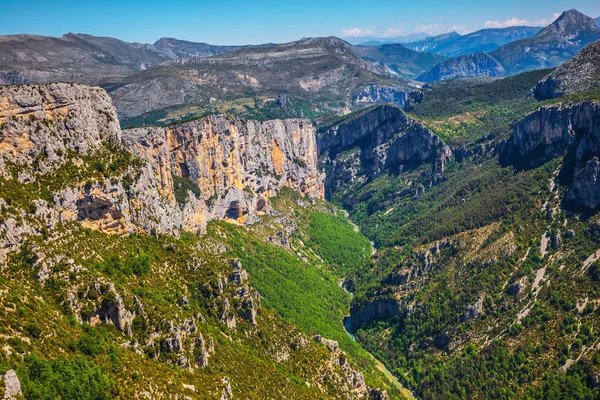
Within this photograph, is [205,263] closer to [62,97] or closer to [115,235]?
[115,235]

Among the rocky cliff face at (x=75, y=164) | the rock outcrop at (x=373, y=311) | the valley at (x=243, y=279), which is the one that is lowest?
the rock outcrop at (x=373, y=311)

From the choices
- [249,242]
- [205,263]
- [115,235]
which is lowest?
[249,242]

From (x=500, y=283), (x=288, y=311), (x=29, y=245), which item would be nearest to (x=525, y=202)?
(x=500, y=283)

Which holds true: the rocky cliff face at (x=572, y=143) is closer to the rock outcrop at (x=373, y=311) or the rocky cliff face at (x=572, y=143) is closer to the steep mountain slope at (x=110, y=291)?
the rock outcrop at (x=373, y=311)

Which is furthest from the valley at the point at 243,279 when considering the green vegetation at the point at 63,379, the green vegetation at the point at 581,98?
the green vegetation at the point at 581,98

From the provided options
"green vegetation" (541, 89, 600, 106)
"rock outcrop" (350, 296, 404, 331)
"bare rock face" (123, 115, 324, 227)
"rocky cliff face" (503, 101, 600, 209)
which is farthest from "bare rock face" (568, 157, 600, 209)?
"bare rock face" (123, 115, 324, 227)

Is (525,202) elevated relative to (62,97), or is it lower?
lower

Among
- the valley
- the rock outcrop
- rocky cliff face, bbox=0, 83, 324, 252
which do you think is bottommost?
the rock outcrop

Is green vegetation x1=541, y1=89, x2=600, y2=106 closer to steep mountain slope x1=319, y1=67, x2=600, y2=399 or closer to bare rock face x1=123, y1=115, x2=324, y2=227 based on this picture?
steep mountain slope x1=319, y1=67, x2=600, y2=399
